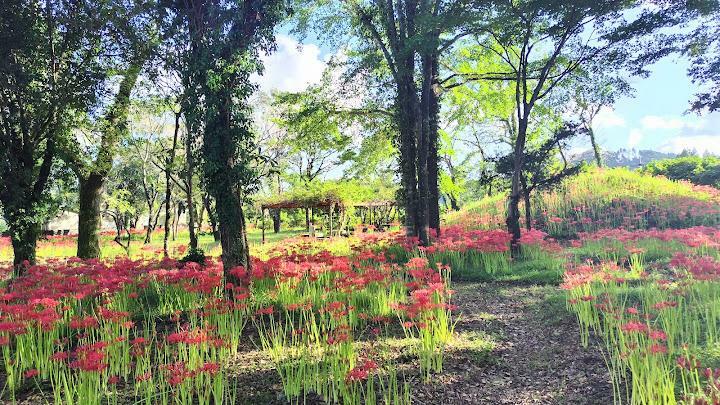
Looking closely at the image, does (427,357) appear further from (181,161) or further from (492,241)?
(181,161)

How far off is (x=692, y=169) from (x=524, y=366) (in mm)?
24063

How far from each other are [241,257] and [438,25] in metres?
7.29

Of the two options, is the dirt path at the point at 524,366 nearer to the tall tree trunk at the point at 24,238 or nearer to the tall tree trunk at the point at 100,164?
the tall tree trunk at the point at 24,238

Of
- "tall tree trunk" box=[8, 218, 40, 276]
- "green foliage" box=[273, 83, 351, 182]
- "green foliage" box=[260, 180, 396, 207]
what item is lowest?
"tall tree trunk" box=[8, 218, 40, 276]

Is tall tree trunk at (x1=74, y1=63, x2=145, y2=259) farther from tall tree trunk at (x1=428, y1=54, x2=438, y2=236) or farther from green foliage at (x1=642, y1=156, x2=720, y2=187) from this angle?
green foliage at (x1=642, y1=156, x2=720, y2=187)


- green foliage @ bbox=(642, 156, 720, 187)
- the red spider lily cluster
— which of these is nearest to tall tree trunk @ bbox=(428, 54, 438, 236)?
the red spider lily cluster

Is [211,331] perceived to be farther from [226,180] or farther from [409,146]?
[409,146]

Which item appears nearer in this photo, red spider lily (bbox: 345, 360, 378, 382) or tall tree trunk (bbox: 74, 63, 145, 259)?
red spider lily (bbox: 345, 360, 378, 382)

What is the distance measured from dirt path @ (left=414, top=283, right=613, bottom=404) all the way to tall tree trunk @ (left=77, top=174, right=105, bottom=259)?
11.5 meters

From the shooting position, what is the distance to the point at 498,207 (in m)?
19.4

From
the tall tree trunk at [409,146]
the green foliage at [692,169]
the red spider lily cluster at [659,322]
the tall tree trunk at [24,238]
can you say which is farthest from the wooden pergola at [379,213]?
the red spider lily cluster at [659,322]

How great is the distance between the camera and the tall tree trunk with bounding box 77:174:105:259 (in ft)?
41.4

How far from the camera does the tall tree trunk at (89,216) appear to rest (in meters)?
12.6

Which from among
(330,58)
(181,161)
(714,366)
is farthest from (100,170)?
(714,366)
